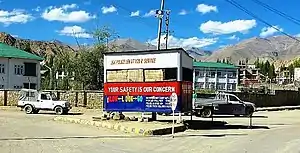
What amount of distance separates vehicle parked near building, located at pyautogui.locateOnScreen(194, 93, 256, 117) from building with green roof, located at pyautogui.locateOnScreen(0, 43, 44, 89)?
103ft

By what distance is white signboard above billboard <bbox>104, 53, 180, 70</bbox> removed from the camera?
26.6 meters

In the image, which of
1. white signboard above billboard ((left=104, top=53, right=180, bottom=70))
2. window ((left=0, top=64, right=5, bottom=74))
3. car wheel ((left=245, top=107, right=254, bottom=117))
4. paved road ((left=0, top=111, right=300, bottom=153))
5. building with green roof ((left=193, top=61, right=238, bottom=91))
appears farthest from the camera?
building with green roof ((left=193, top=61, right=238, bottom=91))

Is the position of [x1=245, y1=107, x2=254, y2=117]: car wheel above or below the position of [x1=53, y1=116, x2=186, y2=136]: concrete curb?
above

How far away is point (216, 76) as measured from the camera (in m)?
114

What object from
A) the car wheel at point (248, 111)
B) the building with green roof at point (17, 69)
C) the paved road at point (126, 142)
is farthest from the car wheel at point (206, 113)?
the building with green roof at point (17, 69)

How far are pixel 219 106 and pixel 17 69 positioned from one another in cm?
3290

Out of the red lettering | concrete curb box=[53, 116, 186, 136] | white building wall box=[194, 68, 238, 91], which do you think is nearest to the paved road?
concrete curb box=[53, 116, 186, 136]

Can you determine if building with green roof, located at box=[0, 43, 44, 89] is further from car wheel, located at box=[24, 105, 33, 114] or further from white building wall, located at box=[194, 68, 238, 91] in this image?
white building wall, located at box=[194, 68, 238, 91]

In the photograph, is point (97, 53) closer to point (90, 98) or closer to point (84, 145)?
point (90, 98)

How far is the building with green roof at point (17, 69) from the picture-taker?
61.2 meters

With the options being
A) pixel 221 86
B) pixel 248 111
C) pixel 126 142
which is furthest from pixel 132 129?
pixel 221 86

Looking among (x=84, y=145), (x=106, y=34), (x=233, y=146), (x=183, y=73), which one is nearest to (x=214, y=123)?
(x=183, y=73)

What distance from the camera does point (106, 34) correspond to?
73.6 m

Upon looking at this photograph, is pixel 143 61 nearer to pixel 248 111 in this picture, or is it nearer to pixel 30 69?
pixel 248 111
